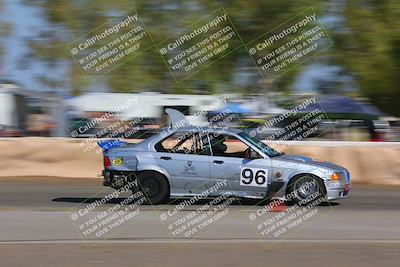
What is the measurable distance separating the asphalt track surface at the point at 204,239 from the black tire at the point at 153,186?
247 millimetres

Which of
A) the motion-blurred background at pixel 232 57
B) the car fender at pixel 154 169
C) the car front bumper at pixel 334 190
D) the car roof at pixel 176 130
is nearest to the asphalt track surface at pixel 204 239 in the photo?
the car front bumper at pixel 334 190

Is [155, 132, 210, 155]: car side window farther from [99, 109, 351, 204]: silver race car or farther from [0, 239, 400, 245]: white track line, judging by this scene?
[0, 239, 400, 245]: white track line

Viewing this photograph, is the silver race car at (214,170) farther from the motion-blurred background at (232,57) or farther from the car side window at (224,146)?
the motion-blurred background at (232,57)

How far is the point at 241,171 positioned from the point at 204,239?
355 centimetres

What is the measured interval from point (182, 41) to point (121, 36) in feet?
6.02

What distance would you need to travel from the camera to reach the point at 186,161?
12539 mm

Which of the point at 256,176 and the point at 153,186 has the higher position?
the point at 153,186

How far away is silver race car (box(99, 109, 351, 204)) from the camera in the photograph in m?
12.4

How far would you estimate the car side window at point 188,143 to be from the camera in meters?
12.6

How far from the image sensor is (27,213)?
36.3 ft

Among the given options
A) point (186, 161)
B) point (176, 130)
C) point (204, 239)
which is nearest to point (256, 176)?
point (186, 161)

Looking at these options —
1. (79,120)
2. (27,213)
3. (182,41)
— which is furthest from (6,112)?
(27,213)

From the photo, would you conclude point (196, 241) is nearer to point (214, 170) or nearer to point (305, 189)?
point (214, 170)

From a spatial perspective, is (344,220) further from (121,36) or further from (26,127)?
(26,127)
